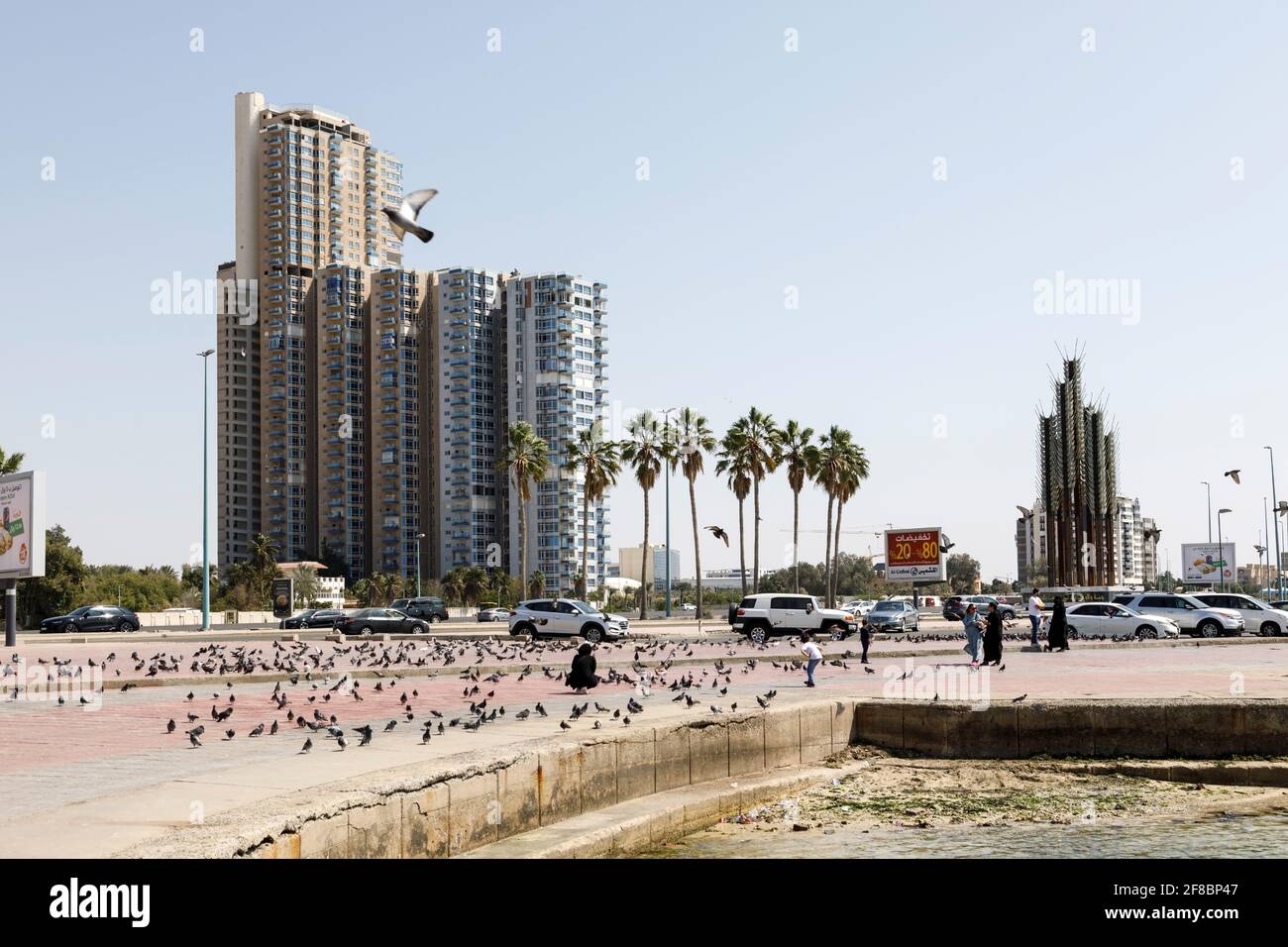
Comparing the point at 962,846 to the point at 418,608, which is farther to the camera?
the point at 418,608

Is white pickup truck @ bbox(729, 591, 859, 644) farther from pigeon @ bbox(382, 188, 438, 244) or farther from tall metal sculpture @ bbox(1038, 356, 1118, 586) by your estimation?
tall metal sculpture @ bbox(1038, 356, 1118, 586)

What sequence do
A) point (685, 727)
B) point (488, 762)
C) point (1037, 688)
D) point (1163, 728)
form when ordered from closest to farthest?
point (488, 762)
point (685, 727)
point (1163, 728)
point (1037, 688)

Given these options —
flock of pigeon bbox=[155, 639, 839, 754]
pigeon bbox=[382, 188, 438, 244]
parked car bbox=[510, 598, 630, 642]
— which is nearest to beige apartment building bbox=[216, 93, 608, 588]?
parked car bbox=[510, 598, 630, 642]

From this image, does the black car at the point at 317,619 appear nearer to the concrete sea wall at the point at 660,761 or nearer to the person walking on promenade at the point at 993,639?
the person walking on promenade at the point at 993,639

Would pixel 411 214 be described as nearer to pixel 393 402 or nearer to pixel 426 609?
pixel 426 609

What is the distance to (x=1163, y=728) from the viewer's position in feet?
55.5

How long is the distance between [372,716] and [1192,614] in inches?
1309

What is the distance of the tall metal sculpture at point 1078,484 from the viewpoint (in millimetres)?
82438

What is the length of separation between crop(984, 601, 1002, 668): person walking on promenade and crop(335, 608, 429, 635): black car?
2900 centimetres

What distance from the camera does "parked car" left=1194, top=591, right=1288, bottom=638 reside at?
42875mm
